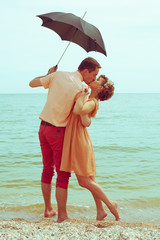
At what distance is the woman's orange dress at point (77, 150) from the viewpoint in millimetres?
3801

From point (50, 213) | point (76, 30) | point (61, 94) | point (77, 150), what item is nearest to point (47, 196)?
point (50, 213)

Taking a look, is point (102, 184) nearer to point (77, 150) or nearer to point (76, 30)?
point (77, 150)

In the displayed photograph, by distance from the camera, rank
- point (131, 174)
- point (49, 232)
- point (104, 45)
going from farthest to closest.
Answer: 1. point (131, 174)
2. point (104, 45)
3. point (49, 232)

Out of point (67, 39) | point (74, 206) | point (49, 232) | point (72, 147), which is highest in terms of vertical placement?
point (67, 39)

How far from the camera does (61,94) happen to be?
147 inches

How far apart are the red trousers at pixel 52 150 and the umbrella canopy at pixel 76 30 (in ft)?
3.45

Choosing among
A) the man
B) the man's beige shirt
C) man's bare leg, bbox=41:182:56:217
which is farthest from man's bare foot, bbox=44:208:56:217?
the man's beige shirt

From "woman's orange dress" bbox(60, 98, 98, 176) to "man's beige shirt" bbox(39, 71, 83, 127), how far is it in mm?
108

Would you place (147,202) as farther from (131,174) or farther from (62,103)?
(62,103)

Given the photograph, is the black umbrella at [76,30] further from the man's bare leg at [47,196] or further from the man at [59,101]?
the man's bare leg at [47,196]

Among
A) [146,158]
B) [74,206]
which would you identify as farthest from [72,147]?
[146,158]

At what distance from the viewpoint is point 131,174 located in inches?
290

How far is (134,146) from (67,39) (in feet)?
25.9

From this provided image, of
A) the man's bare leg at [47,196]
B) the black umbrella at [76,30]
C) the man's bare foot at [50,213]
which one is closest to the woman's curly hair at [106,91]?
the black umbrella at [76,30]
